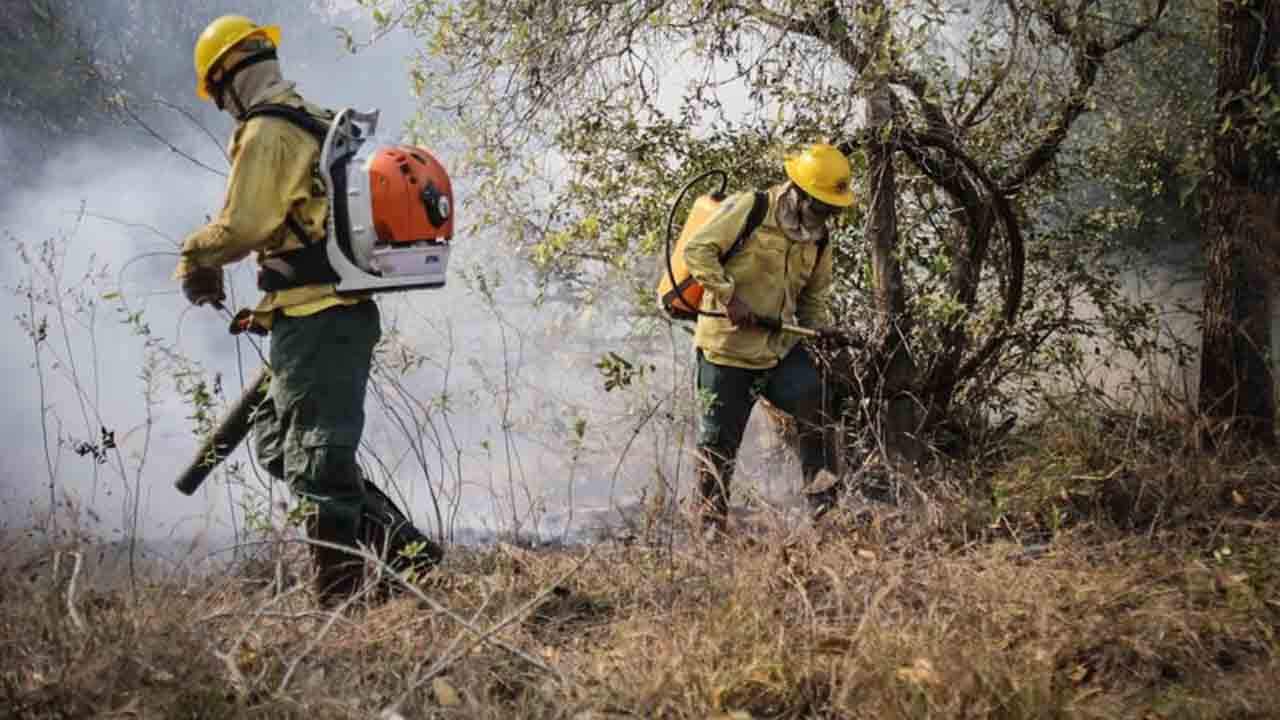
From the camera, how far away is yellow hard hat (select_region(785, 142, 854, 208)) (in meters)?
5.05

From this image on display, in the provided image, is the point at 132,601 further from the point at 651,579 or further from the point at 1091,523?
the point at 1091,523

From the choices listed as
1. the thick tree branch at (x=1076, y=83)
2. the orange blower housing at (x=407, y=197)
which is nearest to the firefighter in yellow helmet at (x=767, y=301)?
the orange blower housing at (x=407, y=197)

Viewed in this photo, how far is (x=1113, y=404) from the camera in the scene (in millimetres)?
6438

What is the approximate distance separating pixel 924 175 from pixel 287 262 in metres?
3.40

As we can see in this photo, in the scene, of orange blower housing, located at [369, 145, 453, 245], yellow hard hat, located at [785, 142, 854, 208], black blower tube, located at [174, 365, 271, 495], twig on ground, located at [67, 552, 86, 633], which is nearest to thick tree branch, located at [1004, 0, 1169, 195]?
yellow hard hat, located at [785, 142, 854, 208]

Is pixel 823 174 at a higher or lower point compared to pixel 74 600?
higher

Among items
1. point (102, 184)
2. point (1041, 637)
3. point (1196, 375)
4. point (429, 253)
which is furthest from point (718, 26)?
point (102, 184)

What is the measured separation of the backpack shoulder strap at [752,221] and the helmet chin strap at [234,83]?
1917 mm

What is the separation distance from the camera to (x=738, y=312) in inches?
200

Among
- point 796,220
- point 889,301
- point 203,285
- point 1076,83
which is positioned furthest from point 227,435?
point 1076,83

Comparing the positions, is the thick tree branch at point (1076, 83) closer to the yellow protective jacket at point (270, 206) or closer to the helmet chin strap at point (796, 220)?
the helmet chin strap at point (796, 220)

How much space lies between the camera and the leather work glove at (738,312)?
507 centimetres

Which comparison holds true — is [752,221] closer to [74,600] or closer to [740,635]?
[740,635]

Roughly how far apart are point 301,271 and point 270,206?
Answer: 24 centimetres
